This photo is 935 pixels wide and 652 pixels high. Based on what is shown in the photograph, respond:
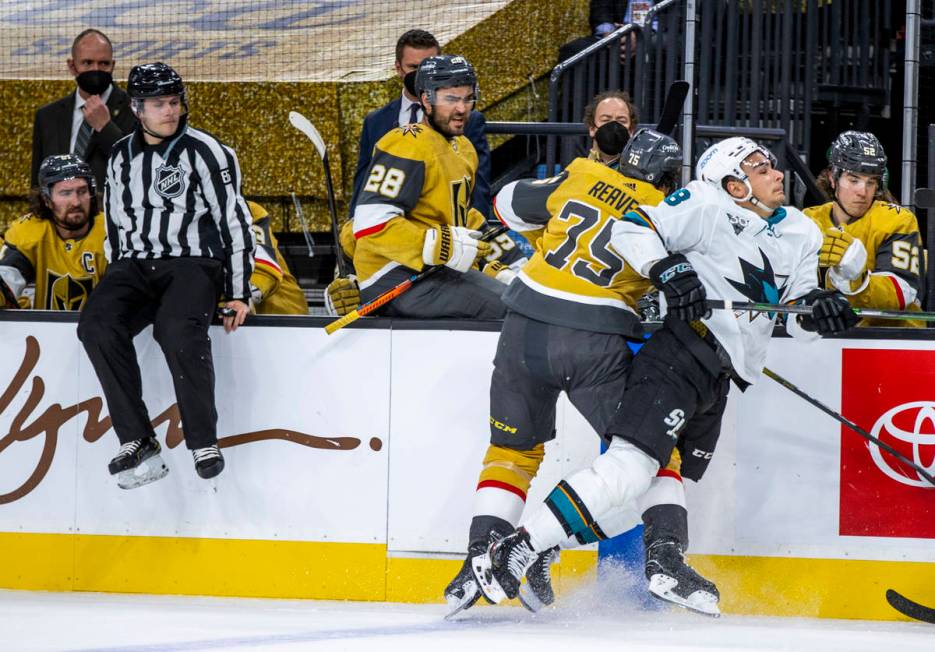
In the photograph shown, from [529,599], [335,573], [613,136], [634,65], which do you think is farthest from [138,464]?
[634,65]

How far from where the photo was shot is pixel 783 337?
12.5 feet

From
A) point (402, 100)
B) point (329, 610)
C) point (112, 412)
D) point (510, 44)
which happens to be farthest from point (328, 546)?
point (510, 44)

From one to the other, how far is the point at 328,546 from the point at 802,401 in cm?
136

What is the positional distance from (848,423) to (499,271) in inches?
46.8

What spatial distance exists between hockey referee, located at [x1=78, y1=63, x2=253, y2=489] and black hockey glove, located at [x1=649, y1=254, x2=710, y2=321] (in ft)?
4.15

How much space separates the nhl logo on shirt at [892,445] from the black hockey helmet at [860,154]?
2.10 feet

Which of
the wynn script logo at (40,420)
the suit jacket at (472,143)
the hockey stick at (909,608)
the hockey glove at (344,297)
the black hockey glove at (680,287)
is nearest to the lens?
the black hockey glove at (680,287)

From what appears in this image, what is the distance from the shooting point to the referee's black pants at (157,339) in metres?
3.77

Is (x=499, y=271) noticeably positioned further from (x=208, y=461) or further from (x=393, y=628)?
(x=393, y=628)

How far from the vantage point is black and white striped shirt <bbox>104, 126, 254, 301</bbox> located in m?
3.91

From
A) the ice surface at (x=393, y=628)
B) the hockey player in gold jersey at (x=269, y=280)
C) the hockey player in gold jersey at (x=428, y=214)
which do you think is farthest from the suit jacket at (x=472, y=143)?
the ice surface at (x=393, y=628)

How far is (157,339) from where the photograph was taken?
3.83 m

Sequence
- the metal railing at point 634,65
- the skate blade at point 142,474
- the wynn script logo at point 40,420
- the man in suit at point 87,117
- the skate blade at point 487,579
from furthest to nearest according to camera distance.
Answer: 1. the metal railing at point 634,65
2. the man in suit at point 87,117
3. the wynn script logo at point 40,420
4. the skate blade at point 142,474
5. the skate blade at point 487,579

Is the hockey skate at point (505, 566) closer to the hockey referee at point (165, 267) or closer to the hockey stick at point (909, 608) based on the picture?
the hockey referee at point (165, 267)
